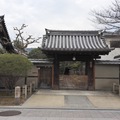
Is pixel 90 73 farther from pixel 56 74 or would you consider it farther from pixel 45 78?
pixel 45 78

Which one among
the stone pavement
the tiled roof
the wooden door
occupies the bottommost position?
the stone pavement

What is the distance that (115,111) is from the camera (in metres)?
13.1

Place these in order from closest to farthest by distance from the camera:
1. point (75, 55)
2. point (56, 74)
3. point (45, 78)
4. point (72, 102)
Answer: point (72, 102)
point (56, 74)
point (75, 55)
point (45, 78)

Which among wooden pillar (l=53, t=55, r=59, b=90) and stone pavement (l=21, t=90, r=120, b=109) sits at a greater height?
wooden pillar (l=53, t=55, r=59, b=90)

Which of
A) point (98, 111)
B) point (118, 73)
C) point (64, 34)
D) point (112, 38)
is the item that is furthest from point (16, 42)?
point (98, 111)

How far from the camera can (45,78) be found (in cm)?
2384

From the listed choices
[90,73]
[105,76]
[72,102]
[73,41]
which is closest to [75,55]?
[73,41]

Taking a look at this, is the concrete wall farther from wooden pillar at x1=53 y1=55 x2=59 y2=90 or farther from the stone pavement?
the stone pavement

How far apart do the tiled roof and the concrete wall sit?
201 cm

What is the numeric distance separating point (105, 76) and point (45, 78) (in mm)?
5516

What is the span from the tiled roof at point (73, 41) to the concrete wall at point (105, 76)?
79.3 inches

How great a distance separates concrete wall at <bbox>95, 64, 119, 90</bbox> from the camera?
927 inches

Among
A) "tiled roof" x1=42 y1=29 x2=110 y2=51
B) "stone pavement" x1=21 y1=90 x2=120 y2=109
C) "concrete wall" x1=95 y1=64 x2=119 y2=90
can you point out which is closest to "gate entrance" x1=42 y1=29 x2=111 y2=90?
"tiled roof" x1=42 y1=29 x2=110 y2=51

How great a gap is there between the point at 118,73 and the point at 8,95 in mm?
10466
